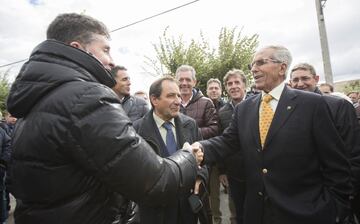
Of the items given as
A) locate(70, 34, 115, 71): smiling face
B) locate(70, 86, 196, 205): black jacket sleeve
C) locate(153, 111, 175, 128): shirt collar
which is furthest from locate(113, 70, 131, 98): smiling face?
locate(70, 86, 196, 205): black jacket sleeve

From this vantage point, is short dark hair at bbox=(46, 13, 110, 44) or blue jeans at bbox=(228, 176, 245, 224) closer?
short dark hair at bbox=(46, 13, 110, 44)

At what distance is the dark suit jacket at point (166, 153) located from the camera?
9.54 ft

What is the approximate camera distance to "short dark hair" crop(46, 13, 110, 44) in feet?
5.57

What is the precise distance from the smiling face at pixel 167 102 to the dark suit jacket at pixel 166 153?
9cm

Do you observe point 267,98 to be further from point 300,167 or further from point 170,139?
point 170,139

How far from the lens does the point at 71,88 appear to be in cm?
146

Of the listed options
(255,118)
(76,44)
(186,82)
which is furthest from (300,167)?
(186,82)

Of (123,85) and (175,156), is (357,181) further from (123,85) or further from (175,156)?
(123,85)

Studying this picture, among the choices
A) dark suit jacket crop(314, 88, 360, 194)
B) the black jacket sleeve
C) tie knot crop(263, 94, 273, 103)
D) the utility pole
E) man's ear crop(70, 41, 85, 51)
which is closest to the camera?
the black jacket sleeve

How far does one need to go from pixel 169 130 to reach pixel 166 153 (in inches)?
11.6

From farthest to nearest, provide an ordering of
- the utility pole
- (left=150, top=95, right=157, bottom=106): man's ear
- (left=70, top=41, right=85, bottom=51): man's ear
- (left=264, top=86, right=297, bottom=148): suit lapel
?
the utility pole, (left=150, top=95, right=157, bottom=106): man's ear, (left=264, top=86, right=297, bottom=148): suit lapel, (left=70, top=41, right=85, bottom=51): man's ear

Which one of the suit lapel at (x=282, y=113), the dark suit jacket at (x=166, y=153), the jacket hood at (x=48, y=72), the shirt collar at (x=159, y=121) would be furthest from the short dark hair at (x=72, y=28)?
the shirt collar at (x=159, y=121)

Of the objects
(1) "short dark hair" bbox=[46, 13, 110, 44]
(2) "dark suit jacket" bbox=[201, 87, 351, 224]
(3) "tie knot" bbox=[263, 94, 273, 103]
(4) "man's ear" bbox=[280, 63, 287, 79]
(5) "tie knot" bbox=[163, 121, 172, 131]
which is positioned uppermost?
(1) "short dark hair" bbox=[46, 13, 110, 44]

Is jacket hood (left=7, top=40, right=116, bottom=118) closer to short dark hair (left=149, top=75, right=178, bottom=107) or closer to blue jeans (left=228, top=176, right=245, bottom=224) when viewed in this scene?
short dark hair (left=149, top=75, right=178, bottom=107)
